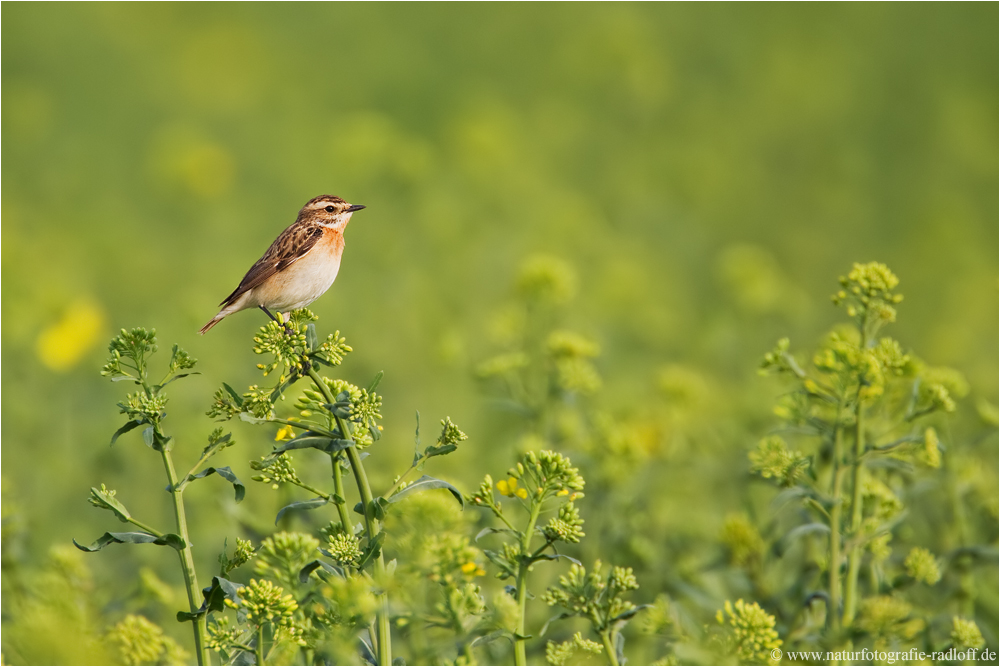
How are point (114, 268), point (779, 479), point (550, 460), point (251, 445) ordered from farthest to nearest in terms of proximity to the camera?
point (114, 268), point (251, 445), point (779, 479), point (550, 460)

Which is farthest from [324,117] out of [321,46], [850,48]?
[850,48]

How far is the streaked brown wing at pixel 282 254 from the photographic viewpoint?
4.42 m

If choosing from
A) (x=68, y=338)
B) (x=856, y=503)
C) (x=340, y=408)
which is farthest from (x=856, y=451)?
(x=68, y=338)

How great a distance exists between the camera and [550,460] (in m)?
2.58

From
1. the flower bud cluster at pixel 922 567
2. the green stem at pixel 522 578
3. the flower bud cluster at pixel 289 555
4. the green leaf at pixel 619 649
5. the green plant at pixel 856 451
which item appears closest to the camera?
the flower bud cluster at pixel 289 555

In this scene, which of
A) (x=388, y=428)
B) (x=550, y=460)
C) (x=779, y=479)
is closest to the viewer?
(x=550, y=460)

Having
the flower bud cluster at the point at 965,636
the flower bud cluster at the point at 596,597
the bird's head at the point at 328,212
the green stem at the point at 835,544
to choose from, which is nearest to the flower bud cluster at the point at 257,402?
the flower bud cluster at the point at 596,597

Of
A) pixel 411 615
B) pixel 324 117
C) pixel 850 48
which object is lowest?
pixel 411 615

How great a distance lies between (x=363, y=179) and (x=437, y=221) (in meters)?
0.85

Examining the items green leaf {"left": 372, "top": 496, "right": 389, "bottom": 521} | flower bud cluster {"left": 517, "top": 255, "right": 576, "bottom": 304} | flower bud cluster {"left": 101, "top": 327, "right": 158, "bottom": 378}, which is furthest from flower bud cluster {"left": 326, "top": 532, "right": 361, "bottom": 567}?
flower bud cluster {"left": 517, "top": 255, "right": 576, "bottom": 304}

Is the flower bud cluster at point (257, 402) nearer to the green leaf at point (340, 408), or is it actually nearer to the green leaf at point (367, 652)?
the green leaf at point (340, 408)

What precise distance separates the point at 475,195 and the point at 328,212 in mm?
7441

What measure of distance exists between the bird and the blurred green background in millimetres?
969

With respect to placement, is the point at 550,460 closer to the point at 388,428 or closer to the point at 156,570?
the point at 156,570
